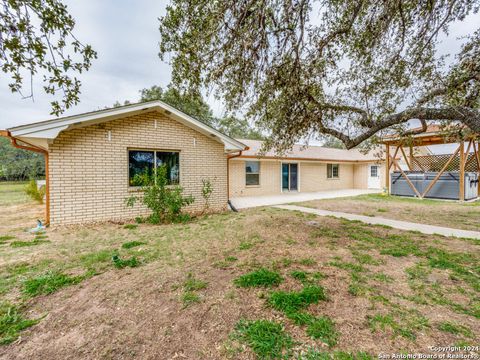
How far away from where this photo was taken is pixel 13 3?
290cm

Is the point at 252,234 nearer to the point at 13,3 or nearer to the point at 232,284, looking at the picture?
the point at 232,284

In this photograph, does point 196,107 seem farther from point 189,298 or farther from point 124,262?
point 189,298

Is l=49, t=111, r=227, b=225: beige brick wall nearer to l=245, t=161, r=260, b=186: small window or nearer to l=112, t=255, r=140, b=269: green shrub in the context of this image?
l=112, t=255, r=140, b=269: green shrub

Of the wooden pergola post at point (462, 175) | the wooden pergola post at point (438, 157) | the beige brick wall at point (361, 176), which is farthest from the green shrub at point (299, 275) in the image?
the beige brick wall at point (361, 176)

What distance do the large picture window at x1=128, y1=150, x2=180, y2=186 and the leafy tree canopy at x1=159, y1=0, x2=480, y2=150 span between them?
11.6ft

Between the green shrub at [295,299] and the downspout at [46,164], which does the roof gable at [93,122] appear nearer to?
the downspout at [46,164]

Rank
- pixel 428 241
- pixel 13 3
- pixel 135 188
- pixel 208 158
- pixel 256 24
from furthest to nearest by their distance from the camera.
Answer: pixel 208 158 → pixel 135 188 → pixel 428 241 → pixel 256 24 → pixel 13 3

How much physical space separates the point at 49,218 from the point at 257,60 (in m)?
6.81

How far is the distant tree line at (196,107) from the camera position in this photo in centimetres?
461

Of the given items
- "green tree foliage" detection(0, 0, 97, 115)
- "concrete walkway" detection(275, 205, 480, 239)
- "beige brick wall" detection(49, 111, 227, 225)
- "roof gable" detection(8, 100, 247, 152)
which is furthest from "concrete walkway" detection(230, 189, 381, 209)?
"green tree foliage" detection(0, 0, 97, 115)

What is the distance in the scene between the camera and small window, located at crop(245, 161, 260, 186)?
44.5 feet

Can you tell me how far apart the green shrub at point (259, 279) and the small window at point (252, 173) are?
409 inches

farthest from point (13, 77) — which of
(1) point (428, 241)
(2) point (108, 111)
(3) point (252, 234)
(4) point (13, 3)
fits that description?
(1) point (428, 241)

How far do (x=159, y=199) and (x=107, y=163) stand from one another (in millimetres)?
1908
